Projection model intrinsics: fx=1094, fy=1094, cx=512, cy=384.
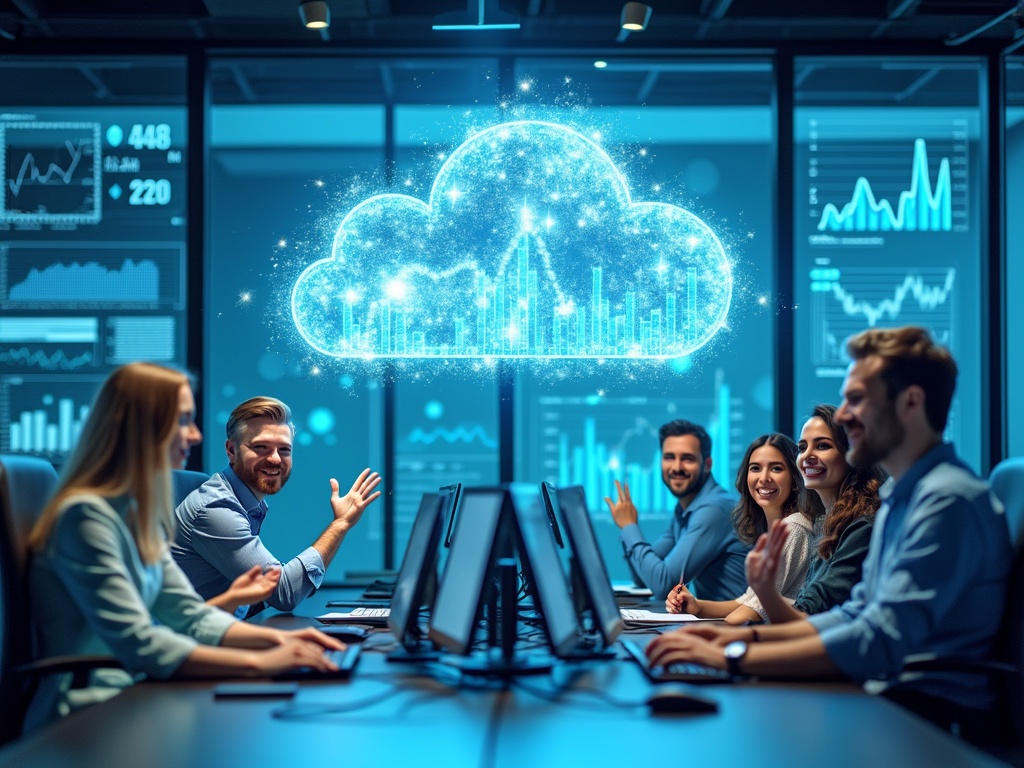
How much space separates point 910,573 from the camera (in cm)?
207

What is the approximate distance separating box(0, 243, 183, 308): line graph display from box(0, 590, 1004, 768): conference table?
335 cm

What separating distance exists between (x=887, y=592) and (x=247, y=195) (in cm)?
387

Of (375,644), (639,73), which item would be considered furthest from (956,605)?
(639,73)

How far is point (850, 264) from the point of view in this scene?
17.1ft

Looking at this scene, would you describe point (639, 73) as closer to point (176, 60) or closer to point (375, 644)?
point (176, 60)

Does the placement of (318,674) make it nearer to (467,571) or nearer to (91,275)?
(467,571)

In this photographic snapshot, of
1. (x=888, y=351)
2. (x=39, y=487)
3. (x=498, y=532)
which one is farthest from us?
(x=39, y=487)

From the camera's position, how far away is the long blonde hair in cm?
216

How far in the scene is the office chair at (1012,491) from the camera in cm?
240

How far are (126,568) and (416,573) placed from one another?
586 millimetres

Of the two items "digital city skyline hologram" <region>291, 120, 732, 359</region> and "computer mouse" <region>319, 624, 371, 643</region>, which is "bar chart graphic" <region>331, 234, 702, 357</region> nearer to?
"digital city skyline hologram" <region>291, 120, 732, 359</region>

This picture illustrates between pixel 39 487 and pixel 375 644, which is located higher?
pixel 39 487

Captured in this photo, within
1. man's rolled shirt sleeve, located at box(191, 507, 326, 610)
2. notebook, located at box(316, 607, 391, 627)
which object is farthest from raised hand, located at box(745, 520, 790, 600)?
man's rolled shirt sleeve, located at box(191, 507, 326, 610)

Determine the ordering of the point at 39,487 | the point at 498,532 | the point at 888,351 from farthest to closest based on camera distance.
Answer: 1. the point at 39,487
2. the point at 888,351
3. the point at 498,532
